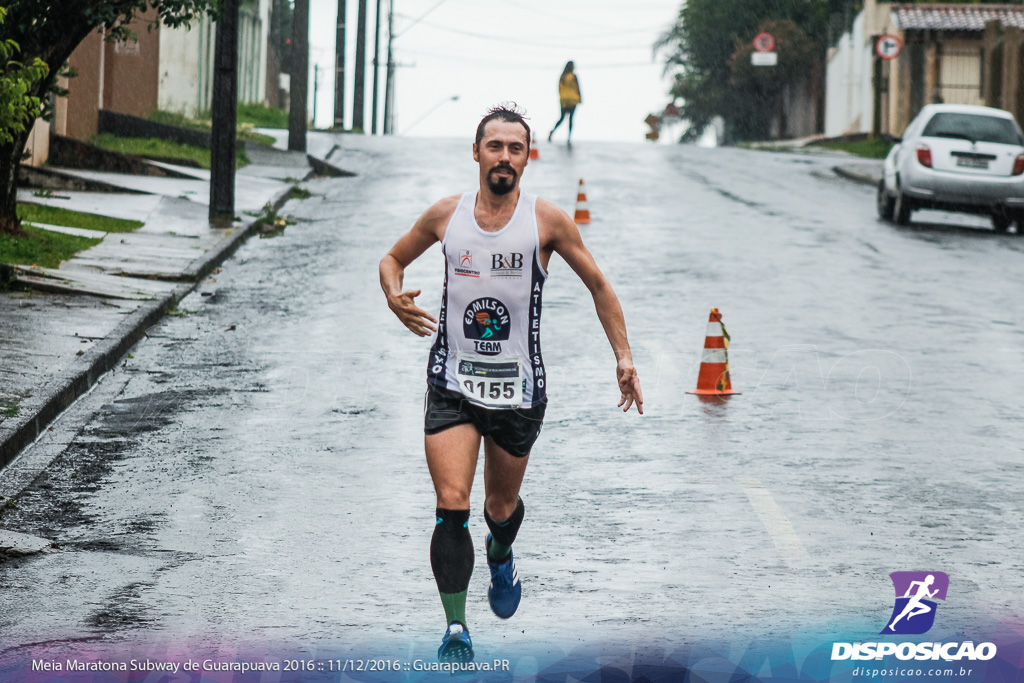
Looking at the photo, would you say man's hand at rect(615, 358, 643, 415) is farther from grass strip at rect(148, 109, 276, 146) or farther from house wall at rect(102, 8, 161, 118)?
grass strip at rect(148, 109, 276, 146)

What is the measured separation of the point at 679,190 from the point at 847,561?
19.7 meters

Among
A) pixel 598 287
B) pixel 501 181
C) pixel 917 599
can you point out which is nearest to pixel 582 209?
pixel 917 599

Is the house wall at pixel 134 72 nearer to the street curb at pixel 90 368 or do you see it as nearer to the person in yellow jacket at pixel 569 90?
the person in yellow jacket at pixel 569 90

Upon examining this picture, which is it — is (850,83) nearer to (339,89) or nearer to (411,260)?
(339,89)

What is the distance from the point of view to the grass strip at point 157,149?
26.3 m

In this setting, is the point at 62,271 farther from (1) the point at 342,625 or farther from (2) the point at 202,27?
(2) the point at 202,27

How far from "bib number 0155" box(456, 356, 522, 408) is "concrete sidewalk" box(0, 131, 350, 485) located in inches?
133

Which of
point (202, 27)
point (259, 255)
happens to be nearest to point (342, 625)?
point (259, 255)

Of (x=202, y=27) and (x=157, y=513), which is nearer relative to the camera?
(x=157, y=513)

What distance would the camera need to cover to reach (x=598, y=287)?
18.5 ft

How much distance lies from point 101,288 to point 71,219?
15.7 feet

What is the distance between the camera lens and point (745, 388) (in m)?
11.0

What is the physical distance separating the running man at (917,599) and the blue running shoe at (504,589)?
142 cm

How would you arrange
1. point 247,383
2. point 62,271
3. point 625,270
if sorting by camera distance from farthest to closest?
point 625,270
point 62,271
point 247,383
